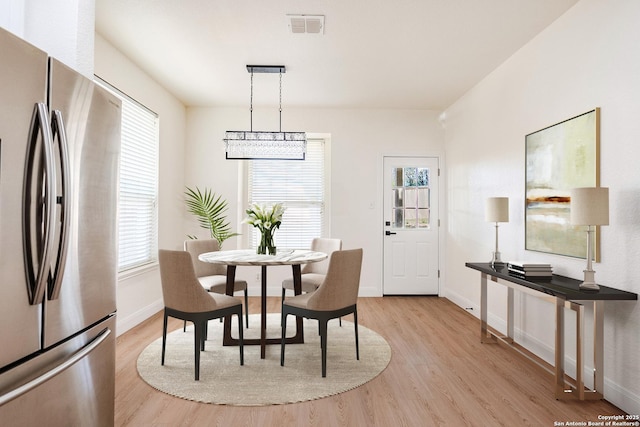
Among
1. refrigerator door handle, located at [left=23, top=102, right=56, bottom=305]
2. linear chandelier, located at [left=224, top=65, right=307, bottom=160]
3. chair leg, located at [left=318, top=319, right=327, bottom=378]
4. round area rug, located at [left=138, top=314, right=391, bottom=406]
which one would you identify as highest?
linear chandelier, located at [left=224, top=65, right=307, bottom=160]

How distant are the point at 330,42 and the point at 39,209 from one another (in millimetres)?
2761

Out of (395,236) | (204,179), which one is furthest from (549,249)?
(204,179)

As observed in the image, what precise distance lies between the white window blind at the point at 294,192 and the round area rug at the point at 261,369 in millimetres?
1988

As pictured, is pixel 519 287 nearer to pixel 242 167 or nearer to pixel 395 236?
Result: pixel 395 236

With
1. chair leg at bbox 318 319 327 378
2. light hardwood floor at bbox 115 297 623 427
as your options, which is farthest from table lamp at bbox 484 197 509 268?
chair leg at bbox 318 319 327 378

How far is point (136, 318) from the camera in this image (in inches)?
148

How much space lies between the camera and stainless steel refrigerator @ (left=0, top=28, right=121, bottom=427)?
105cm

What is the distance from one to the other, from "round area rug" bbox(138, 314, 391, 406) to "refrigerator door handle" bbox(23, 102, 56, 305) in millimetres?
1496

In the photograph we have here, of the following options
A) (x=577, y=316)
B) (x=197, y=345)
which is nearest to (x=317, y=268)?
(x=197, y=345)

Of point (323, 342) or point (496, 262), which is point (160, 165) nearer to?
point (323, 342)

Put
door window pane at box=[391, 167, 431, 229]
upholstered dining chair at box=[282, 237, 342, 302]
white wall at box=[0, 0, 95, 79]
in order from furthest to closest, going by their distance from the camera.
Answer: door window pane at box=[391, 167, 431, 229], upholstered dining chair at box=[282, 237, 342, 302], white wall at box=[0, 0, 95, 79]

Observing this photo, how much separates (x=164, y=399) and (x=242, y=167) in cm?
353

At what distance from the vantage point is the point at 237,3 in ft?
8.66

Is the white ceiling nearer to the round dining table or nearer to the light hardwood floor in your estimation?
the round dining table
